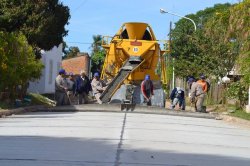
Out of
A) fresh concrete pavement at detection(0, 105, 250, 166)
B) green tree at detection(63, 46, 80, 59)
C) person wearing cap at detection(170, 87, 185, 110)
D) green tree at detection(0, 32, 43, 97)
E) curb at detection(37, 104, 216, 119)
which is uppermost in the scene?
green tree at detection(63, 46, 80, 59)

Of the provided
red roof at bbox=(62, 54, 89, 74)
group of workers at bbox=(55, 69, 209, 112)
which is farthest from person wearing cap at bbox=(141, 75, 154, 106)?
red roof at bbox=(62, 54, 89, 74)

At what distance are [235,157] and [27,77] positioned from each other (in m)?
13.5

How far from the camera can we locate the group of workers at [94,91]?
2422 cm

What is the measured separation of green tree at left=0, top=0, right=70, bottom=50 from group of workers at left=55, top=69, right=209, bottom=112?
1.94m

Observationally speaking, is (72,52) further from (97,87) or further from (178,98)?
(97,87)

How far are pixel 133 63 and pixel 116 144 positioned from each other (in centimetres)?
1409

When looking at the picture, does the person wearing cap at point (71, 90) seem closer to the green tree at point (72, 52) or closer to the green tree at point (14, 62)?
the green tree at point (14, 62)

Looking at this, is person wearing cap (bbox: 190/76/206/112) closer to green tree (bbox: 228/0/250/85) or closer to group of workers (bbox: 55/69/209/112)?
group of workers (bbox: 55/69/209/112)

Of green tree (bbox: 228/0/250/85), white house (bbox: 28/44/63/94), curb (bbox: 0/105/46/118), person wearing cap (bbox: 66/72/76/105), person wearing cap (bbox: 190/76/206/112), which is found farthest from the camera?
white house (bbox: 28/44/63/94)

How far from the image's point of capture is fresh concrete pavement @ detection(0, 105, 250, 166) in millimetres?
9555

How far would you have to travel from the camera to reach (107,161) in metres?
9.31

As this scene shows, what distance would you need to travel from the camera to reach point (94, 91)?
24.9m

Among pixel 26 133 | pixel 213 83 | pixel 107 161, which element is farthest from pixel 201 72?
pixel 107 161

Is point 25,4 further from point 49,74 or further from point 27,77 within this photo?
point 49,74
